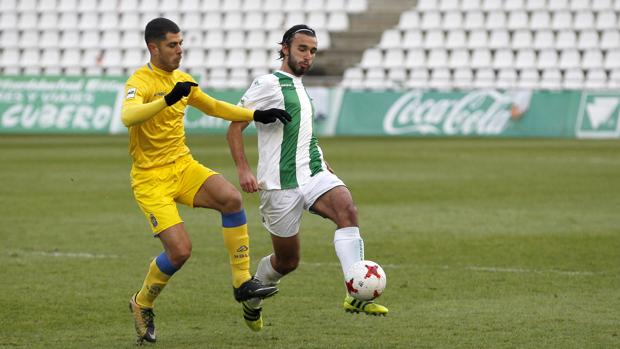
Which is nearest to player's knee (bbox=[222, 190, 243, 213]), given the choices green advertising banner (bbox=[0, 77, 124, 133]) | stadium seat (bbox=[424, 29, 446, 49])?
green advertising banner (bbox=[0, 77, 124, 133])

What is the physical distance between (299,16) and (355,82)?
415 cm

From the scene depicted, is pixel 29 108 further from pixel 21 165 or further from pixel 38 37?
pixel 21 165

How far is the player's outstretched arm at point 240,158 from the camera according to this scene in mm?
6902

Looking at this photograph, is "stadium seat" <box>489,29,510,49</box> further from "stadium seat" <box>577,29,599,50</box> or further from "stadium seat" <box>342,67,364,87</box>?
"stadium seat" <box>342,67,364,87</box>

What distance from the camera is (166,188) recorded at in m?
6.83

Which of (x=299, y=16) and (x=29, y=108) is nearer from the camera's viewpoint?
(x=29, y=108)

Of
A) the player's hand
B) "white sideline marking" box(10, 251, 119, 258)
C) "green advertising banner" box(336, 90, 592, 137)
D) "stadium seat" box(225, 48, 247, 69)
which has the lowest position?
"green advertising banner" box(336, 90, 592, 137)

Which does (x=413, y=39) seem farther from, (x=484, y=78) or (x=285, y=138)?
(x=285, y=138)

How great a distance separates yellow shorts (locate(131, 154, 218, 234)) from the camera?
673 cm

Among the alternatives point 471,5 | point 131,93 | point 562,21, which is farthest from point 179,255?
point 471,5

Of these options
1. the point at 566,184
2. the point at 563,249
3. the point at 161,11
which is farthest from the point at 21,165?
the point at 161,11

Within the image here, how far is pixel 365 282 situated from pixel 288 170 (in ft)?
3.18

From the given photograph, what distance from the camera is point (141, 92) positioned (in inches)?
261

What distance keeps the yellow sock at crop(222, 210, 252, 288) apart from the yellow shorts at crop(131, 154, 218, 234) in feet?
0.86
